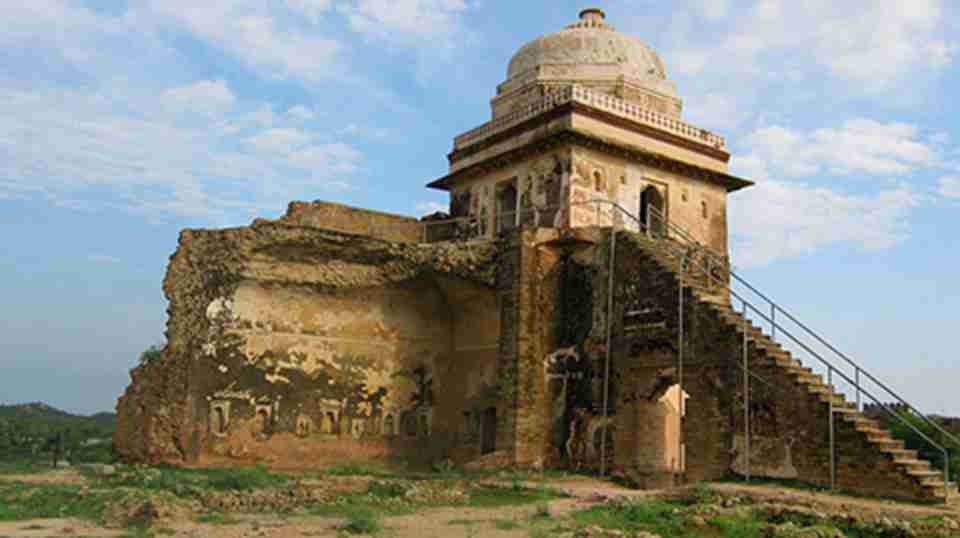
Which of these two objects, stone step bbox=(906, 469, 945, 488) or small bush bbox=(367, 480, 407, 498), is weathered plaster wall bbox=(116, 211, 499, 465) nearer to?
small bush bbox=(367, 480, 407, 498)

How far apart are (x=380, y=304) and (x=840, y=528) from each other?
11.6 metres

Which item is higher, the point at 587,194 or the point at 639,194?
the point at 639,194

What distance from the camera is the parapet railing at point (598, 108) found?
66.7 feet

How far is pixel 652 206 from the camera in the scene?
846 inches

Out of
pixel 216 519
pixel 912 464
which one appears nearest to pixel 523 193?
pixel 912 464

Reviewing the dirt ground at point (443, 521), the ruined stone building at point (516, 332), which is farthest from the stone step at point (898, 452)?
the ruined stone building at point (516, 332)

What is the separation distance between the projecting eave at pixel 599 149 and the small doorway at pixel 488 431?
6108 millimetres

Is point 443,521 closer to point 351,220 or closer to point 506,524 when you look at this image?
point 506,524

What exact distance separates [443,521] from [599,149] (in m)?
11.2

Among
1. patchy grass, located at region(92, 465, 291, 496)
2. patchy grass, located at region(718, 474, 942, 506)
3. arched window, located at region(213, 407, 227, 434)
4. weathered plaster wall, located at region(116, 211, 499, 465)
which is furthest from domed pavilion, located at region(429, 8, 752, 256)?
patchy grass, located at region(92, 465, 291, 496)

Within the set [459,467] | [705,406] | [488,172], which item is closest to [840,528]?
[705,406]

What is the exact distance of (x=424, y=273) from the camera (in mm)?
18969

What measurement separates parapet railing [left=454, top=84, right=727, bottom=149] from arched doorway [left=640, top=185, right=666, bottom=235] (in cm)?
157

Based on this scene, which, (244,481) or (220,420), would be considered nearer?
(244,481)
